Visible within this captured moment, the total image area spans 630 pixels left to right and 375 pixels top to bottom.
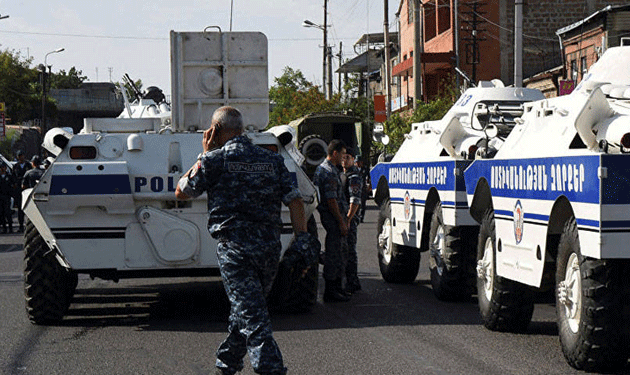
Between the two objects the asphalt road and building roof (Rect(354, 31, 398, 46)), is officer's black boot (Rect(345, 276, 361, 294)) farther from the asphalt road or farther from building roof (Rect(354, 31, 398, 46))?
building roof (Rect(354, 31, 398, 46))

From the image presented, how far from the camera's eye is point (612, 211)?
27.9ft

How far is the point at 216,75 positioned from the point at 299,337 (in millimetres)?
3874

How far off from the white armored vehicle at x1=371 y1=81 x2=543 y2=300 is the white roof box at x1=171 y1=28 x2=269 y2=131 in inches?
82.8

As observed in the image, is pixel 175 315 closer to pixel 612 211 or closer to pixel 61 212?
pixel 61 212

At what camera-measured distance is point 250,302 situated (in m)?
8.10

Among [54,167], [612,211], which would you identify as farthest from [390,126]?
[612,211]

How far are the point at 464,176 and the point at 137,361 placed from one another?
431 centimetres

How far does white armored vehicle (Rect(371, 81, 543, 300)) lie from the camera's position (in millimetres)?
13531

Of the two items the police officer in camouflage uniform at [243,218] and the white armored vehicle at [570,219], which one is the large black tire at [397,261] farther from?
the police officer in camouflage uniform at [243,218]

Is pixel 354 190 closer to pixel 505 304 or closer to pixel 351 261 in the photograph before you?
pixel 351 261

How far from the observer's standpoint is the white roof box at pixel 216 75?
13.8 metres

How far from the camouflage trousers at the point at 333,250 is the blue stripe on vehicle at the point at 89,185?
2.86 metres

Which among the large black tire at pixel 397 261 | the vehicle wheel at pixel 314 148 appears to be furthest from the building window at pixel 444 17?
the large black tire at pixel 397 261

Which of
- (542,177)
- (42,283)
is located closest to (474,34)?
(42,283)
